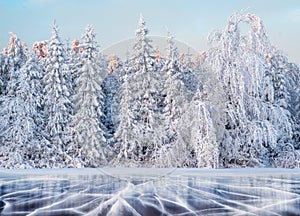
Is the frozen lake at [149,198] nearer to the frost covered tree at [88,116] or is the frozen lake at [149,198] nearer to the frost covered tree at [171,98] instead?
the frost covered tree at [171,98]

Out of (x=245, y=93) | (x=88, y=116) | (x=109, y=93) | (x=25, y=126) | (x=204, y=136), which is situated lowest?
(x=204, y=136)

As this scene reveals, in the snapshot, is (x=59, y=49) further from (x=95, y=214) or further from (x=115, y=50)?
(x=95, y=214)

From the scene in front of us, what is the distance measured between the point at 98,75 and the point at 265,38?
838 centimetres

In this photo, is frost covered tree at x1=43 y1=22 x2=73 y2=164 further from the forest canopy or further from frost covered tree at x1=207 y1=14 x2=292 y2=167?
frost covered tree at x1=207 y1=14 x2=292 y2=167

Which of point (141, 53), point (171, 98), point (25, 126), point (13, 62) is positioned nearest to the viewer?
point (25, 126)

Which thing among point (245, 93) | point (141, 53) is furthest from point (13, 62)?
point (245, 93)

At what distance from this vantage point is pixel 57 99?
19.2 m

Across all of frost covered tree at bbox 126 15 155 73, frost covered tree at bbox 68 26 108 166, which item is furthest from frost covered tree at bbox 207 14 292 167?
frost covered tree at bbox 68 26 108 166

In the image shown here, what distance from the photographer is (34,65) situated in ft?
63.8

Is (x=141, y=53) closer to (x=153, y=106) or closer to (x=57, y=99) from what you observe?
(x=153, y=106)

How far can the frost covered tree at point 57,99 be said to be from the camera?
18.9m

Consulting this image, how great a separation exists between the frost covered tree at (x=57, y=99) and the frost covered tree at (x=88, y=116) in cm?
42

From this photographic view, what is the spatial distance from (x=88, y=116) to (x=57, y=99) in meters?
1.80

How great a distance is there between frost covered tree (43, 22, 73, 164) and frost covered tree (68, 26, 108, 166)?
16.7 inches
